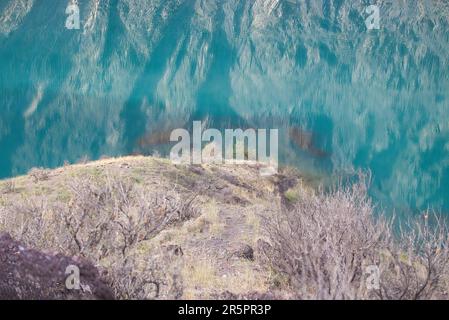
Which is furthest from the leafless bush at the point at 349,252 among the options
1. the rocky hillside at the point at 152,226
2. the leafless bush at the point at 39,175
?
the leafless bush at the point at 39,175

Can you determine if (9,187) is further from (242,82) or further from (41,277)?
(242,82)

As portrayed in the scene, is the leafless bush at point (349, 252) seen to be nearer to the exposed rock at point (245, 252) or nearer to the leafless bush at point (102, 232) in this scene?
the exposed rock at point (245, 252)

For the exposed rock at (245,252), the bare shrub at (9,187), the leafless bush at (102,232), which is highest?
the leafless bush at (102,232)

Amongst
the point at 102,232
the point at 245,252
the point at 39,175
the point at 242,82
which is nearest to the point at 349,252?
the point at 245,252

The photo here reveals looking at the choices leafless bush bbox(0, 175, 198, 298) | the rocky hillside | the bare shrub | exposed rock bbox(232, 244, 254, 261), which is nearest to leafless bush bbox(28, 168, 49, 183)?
the rocky hillside

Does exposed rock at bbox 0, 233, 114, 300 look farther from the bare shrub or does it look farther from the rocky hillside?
the bare shrub

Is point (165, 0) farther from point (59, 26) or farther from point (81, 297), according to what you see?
point (81, 297)
